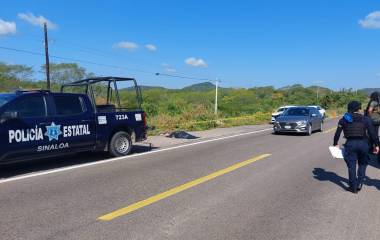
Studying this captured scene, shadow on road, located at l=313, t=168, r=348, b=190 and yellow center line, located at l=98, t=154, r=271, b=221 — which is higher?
yellow center line, located at l=98, t=154, r=271, b=221

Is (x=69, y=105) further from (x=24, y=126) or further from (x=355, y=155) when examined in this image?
(x=355, y=155)

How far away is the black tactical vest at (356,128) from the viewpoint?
7.06 m

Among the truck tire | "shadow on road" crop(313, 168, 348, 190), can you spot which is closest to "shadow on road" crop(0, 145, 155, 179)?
the truck tire

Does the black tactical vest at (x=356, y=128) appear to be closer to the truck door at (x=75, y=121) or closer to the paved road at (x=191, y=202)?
the paved road at (x=191, y=202)

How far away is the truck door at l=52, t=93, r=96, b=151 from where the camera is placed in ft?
31.0

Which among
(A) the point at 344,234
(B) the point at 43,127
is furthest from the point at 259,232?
(B) the point at 43,127

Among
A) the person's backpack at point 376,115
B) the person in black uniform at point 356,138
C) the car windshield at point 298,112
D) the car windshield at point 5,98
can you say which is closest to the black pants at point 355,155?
the person in black uniform at point 356,138

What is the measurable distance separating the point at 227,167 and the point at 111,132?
135 inches

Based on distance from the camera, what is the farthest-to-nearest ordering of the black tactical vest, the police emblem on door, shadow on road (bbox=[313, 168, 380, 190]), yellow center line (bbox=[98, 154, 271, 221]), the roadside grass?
the roadside grass, the police emblem on door, shadow on road (bbox=[313, 168, 380, 190]), the black tactical vest, yellow center line (bbox=[98, 154, 271, 221])

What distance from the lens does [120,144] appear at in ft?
37.6

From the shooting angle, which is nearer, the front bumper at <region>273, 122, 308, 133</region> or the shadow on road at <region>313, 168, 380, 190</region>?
the shadow on road at <region>313, 168, 380, 190</region>

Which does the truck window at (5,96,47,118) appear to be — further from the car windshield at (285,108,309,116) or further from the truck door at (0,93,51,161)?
the car windshield at (285,108,309,116)

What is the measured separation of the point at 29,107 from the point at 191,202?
14.9ft

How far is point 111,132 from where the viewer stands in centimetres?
1108
